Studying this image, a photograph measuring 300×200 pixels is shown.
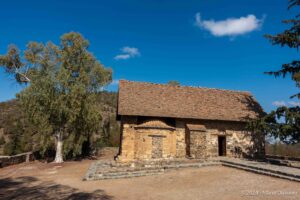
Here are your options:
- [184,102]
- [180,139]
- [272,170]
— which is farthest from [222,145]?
[272,170]

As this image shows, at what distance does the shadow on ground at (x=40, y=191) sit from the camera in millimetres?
9508

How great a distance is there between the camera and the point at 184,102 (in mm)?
21500

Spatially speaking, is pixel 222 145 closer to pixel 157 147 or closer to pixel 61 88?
pixel 157 147

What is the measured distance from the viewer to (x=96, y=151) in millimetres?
26734

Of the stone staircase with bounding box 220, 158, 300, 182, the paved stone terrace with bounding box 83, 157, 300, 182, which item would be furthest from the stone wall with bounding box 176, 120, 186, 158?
the stone staircase with bounding box 220, 158, 300, 182

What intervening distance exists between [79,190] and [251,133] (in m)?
16.3

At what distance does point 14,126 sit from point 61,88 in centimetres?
2227

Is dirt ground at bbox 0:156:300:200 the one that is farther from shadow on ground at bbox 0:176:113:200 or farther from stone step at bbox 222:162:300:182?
stone step at bbox 222:162:300:182

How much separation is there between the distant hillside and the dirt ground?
440 inches

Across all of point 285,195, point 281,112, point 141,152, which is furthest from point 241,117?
point 285,195

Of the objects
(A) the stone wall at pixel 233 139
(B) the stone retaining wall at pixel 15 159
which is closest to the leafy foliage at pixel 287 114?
(A) the stone wall at pixel 233 139

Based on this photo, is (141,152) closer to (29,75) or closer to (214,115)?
(214,115)

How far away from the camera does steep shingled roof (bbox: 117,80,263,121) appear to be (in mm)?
19516

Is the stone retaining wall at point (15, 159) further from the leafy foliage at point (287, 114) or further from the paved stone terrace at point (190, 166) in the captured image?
the leafy foliage at point (287, 114)
